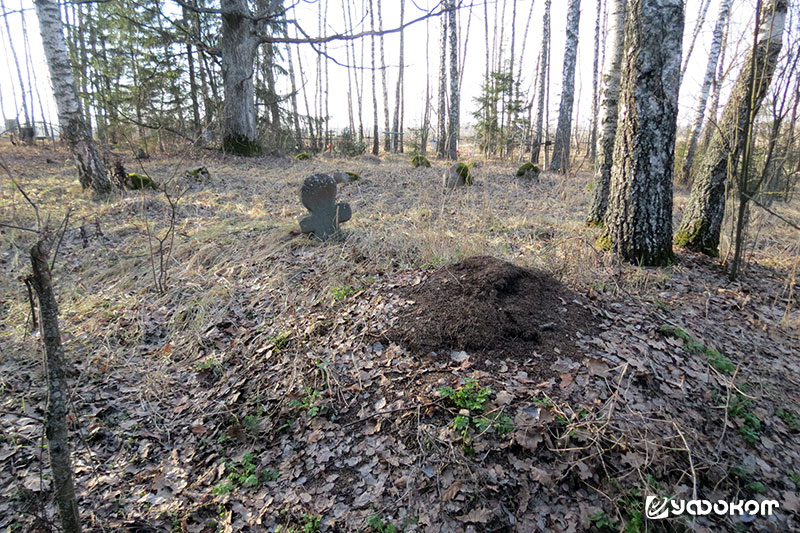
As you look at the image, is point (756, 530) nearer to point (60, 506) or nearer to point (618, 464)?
point (618, 464)

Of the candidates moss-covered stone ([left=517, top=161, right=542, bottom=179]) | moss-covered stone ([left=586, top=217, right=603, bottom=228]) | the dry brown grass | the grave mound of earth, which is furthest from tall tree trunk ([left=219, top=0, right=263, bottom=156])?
the grave mound of earth

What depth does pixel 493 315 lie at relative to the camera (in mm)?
3096

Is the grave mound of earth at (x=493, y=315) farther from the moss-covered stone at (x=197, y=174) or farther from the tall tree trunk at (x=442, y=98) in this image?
the tall tree trunk at (x=442, y=98)

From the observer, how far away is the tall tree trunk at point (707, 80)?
10.1 m

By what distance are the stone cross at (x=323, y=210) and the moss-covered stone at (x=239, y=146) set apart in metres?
8.82

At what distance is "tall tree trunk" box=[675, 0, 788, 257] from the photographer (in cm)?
387

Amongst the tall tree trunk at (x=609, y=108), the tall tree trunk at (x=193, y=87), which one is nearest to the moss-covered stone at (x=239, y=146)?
the tall tree trunk at (x=193, y=87)

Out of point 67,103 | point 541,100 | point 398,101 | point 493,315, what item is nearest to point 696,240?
point 493,315

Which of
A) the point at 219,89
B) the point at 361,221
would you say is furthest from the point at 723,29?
the point at 219,89

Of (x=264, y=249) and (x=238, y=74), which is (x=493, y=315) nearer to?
(x=264, y=249)

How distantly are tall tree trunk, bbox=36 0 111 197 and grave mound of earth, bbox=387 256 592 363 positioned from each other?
284 inches

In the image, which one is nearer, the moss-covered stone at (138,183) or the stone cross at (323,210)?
the stone cross at (323,210)

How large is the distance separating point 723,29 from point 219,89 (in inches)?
661

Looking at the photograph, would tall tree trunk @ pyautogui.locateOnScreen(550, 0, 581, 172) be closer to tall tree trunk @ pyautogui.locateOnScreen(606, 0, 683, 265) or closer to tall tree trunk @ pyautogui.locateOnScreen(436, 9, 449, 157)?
tall tree trunk @ pyautogui.locateOnScreen(436, 9, 449, 157)
